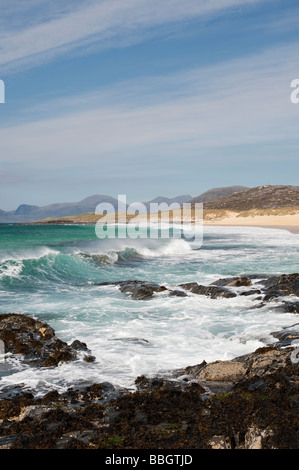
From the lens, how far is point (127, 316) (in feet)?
45.5

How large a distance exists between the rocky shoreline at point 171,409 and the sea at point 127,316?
1.75 feet

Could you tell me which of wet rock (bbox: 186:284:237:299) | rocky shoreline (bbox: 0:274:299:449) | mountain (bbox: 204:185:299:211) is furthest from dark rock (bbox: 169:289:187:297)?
mountain (bbox: 204:185:299:211)

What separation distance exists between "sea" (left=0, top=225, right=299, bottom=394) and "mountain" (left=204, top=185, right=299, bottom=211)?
78.8m

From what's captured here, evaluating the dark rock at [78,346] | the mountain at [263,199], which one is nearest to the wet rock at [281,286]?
the dark rock at [78,346]

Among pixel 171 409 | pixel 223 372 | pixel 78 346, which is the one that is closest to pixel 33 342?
pixel 78 346

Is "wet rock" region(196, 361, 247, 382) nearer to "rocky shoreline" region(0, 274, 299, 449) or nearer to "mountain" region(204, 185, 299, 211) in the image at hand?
"rocky shoreline" region(0, 274, 299, 449)

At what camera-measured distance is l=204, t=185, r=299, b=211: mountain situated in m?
104

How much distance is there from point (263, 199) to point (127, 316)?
10580 cm

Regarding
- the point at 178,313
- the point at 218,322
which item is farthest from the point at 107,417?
the point at 178,313

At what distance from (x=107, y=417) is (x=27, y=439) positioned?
4.10ft

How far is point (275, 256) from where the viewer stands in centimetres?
2988

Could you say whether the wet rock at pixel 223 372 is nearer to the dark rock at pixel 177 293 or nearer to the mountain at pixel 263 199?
the dark rock at pixel 177 293
